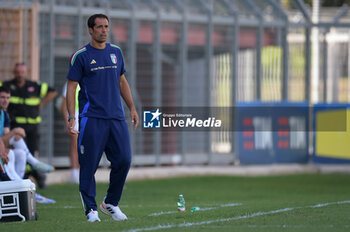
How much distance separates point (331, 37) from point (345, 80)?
1173 millimetres

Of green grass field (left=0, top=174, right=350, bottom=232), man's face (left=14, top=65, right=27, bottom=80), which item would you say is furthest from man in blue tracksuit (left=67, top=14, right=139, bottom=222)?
man's face (left=14, top=65, right=27, bottom=80)

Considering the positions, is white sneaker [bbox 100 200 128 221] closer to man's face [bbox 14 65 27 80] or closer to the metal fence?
man's face [bbox 14 65 27 80]

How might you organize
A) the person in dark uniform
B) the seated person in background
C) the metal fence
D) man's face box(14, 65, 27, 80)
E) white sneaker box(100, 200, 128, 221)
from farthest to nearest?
1. the metal fence
2. the person in dark uniform
3. man's face box(14, 65, 27, 80)
4. the seated person in background
5. white sneaker box(100, 200, 128, 221)

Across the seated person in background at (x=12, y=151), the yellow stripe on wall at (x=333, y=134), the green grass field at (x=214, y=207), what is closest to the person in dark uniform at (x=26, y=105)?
the green grass field at (x=214, y=207)

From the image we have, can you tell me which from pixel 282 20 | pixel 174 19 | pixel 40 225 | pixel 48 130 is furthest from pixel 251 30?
pixel 40 225

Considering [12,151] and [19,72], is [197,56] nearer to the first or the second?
[19,72]

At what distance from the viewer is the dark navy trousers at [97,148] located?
8.30 meters

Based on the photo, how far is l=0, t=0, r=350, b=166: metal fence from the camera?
56.6ft

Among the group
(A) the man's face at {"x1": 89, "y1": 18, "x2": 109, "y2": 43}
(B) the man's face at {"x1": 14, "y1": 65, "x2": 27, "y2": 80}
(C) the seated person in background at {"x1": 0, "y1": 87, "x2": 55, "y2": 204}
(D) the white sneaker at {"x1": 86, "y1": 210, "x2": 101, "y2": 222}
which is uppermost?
(A) the man's face at {"x1": 89, "y1": 18, "x2": 109, "y2": 43}

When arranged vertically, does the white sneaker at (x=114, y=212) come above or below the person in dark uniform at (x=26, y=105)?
below

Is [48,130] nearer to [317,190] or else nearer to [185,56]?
[185,56]

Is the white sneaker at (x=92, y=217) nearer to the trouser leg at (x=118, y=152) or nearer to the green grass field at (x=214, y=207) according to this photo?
the green grass field at (x=214, y=207)

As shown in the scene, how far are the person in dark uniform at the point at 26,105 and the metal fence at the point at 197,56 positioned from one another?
2635 millimetres

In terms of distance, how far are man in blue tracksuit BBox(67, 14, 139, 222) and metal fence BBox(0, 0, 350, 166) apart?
8.30 metres
